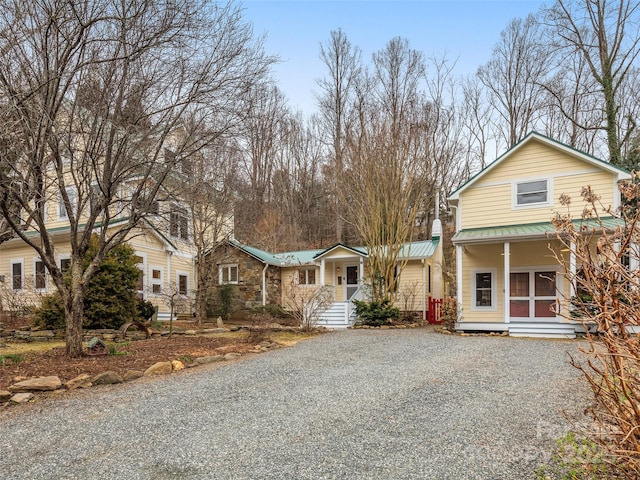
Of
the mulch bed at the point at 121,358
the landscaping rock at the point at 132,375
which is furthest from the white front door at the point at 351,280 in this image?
the landscaping rock at the point at 132,375

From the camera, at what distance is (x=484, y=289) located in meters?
14.0

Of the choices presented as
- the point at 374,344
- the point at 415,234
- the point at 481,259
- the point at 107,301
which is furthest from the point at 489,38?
the point at 107,301

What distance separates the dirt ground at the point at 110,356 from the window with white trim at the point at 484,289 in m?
6.89

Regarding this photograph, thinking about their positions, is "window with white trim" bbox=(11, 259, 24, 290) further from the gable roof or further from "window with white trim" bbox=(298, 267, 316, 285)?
the gable roof

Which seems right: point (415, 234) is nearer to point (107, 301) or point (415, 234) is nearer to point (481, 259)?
point (481, 259)

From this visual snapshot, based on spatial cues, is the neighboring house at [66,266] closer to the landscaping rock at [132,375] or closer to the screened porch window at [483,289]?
the landscaping rock at [132,375]

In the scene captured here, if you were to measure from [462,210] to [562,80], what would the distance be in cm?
1438

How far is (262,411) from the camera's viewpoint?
4883 millimetres

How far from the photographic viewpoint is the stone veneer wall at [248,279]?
18.5m

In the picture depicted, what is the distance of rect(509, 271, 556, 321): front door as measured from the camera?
13.1m

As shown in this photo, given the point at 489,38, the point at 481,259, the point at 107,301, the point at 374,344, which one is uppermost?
the point at 489,38

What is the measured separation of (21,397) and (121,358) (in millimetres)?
2480

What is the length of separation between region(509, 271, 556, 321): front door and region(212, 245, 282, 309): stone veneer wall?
32.7ft

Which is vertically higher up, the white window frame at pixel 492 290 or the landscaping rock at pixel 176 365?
the white window frame at pixel 492 290
